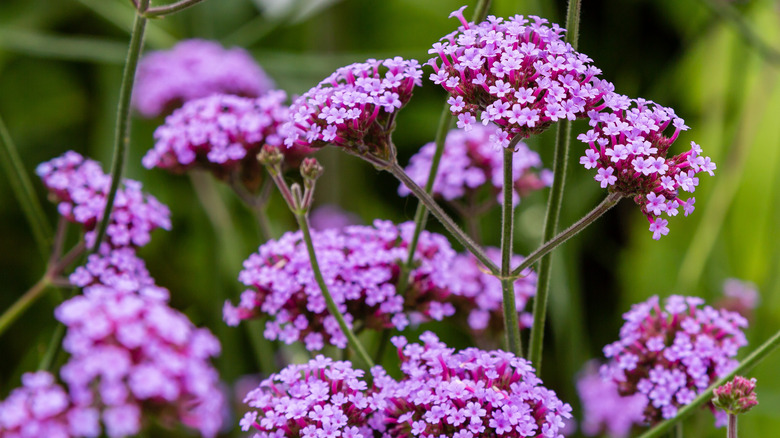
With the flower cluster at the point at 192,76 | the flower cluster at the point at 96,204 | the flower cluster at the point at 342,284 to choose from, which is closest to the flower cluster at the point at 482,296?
the flower cluster at the point at 342,284

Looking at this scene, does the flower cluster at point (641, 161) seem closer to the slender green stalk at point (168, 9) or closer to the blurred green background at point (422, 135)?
the slender green stalk at point (168, 9)

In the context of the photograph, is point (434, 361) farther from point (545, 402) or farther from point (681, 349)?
point (681, 349)

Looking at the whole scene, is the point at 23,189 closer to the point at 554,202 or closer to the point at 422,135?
the point at 554,202

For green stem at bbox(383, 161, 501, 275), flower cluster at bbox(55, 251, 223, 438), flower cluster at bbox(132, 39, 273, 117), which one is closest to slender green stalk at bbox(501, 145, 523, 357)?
green stem at bbox(383, 161, 501, 275)

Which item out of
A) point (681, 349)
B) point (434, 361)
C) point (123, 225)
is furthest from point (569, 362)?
point (123, 225)

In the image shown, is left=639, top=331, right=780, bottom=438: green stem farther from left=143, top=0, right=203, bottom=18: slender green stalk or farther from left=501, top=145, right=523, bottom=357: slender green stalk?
left=143, top=0, right=203, bottom=18: slender green stalk
